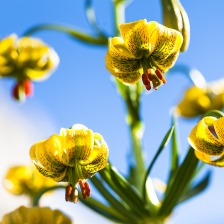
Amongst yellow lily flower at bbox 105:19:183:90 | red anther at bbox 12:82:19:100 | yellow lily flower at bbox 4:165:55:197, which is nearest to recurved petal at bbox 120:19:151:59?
yellow lily flower at bbox 105:19:183:90

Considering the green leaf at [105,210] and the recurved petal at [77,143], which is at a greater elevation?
the recurved petal at [77,143]

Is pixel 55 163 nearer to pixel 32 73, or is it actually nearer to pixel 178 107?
pixel 32 73

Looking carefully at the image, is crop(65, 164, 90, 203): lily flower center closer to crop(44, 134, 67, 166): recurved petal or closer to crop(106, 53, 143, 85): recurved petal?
crop(44, 134, 67, 166): recurved petal

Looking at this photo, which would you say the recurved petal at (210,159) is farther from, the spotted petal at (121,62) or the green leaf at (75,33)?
the green leaf at (75,33)

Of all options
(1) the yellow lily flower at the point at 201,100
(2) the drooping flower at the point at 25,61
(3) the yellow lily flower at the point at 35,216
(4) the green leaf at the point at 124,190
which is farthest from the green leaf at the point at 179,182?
(2) the drooping flower at the point at 25,61

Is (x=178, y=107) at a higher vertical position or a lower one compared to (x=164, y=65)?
lower

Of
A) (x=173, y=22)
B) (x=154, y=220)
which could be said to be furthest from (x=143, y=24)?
(x=154, y=220)
